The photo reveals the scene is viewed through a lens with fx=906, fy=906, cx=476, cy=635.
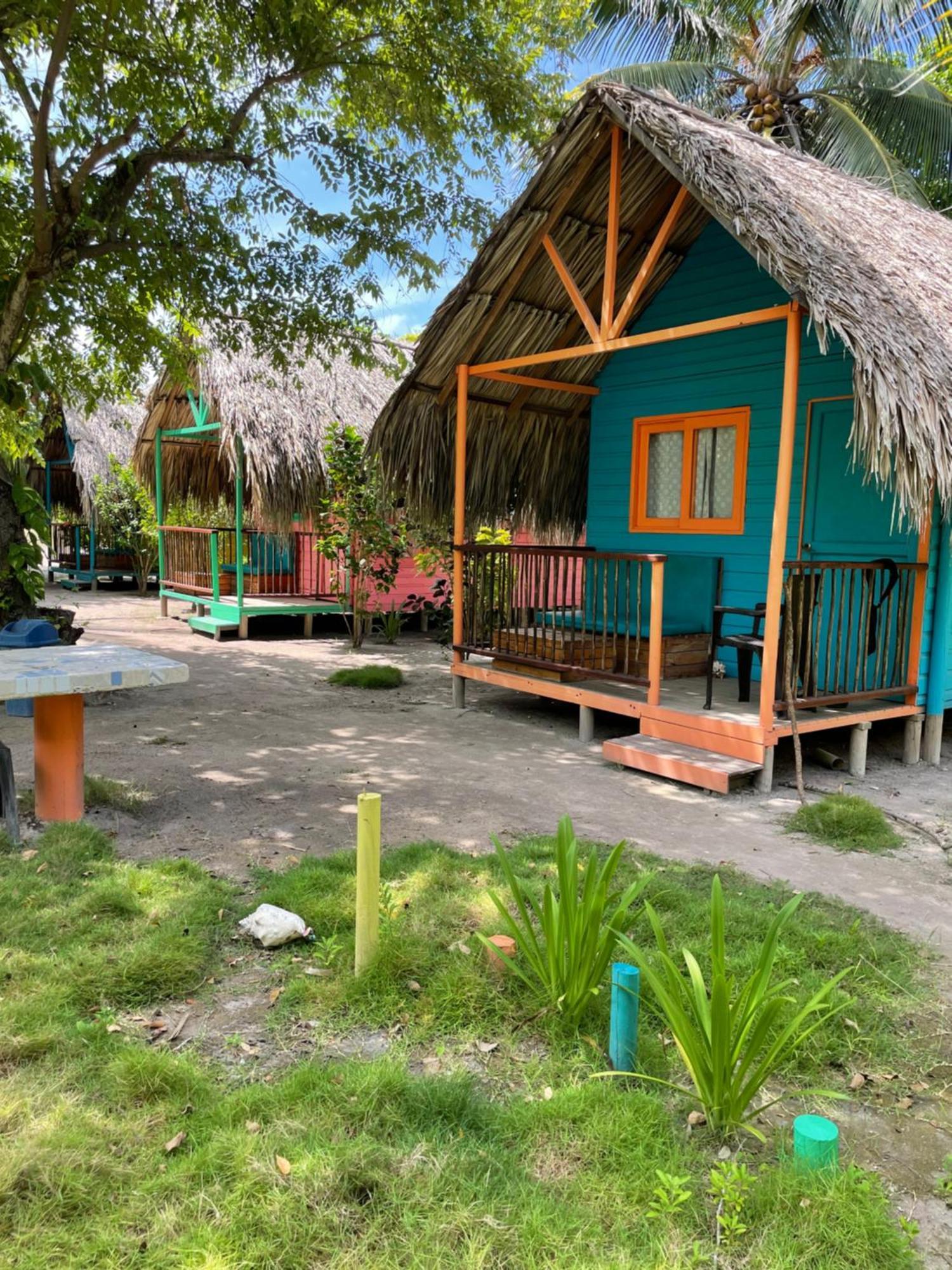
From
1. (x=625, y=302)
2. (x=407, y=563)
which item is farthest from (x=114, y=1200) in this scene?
(x=407, y=563)

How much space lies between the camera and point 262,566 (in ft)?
48.2

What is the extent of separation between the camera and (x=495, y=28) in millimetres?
7953

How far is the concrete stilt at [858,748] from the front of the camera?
641 cm

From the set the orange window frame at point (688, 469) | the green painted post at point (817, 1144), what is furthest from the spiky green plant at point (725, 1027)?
the orange window frame at point (688, 469)

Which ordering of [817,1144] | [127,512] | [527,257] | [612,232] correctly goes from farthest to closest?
1. [127,512]
2. [527,257]
3. [612,232]
4. [817,1144]

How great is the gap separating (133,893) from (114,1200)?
176cm

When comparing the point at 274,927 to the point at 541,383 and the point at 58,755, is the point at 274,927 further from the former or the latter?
the point at 541,383

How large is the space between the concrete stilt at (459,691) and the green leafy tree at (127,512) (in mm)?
12965

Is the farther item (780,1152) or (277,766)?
(277,766)

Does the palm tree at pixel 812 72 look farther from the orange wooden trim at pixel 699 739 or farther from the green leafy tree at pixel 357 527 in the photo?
the orange wooden trim at pixel 699 739

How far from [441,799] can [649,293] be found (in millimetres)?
5730

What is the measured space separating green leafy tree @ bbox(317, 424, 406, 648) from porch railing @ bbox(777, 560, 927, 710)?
568 centimetres

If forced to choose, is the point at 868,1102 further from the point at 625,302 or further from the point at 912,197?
the point at 912,197

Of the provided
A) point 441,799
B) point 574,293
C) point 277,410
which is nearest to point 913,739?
point 441,799
